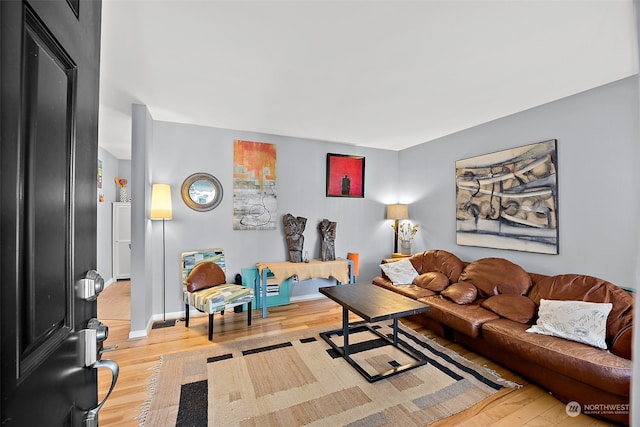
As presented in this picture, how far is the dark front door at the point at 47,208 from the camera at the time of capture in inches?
16.8

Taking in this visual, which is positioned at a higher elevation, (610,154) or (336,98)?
(336,98)

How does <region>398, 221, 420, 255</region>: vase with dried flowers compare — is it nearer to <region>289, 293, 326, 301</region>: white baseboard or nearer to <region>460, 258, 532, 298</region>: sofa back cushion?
<region>460, 258, 532, 298</region>: sofa back cushion

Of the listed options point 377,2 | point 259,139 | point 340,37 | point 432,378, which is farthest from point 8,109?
point 259,139

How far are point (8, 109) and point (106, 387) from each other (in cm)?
254

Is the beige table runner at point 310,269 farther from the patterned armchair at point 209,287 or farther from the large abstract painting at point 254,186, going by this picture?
the large abstract painting at point 254,186

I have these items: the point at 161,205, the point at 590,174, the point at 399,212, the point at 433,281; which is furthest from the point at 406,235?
the point at 161,205

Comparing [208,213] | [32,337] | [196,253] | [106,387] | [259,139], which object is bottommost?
[106,387]

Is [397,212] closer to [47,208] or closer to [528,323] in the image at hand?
[528,323]

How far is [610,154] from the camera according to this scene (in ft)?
7.77

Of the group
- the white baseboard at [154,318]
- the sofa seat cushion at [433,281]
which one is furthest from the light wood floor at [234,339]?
the sofa seat cushion at [433,281]

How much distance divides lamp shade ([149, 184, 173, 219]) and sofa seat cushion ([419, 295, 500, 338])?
312 centimetres

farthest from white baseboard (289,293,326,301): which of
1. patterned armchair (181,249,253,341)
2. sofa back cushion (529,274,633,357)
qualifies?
sofa back cushion (529,274,633,357)

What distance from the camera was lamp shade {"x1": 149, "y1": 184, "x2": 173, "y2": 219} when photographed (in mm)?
3102

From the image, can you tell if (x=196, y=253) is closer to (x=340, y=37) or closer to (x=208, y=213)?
(x=208, y=213)
